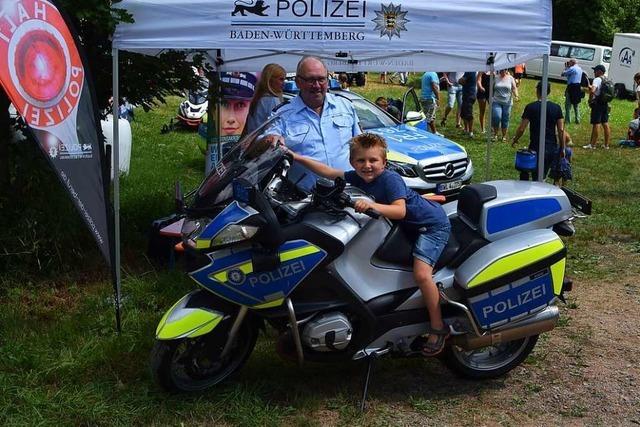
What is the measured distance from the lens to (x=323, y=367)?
488cm

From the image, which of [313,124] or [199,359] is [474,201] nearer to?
[313,124]

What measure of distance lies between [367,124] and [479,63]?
316cm

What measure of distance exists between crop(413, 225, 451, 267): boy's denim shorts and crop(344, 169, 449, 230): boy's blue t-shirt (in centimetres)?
4

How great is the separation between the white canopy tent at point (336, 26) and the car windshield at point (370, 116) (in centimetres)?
529

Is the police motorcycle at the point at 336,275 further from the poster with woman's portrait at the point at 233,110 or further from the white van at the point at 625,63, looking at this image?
the white van at the point at 625,63

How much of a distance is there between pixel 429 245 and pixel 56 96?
2380mm

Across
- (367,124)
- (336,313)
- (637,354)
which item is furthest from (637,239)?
(336,313)

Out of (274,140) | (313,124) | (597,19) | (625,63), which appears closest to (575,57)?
(625,63)

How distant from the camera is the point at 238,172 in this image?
4.09m

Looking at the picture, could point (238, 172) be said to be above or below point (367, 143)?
below

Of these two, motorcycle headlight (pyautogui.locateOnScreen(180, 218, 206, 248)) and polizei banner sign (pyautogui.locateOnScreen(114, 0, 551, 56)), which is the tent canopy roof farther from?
motorcycle headlight (pyautogui.locateOnScreen(180, 218, 206, 248))

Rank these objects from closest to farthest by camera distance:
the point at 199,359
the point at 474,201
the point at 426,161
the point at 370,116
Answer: the point at 199,359 → the point at 474,201 → the point at 426,161 → the point at 370,116

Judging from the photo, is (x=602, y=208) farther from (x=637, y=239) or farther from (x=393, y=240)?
(x=393, y=240)

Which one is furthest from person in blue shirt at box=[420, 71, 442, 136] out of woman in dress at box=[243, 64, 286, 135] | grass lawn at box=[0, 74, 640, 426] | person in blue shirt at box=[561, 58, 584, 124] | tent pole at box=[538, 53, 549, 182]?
tent pole at box=[538, 53, 549, 182]
